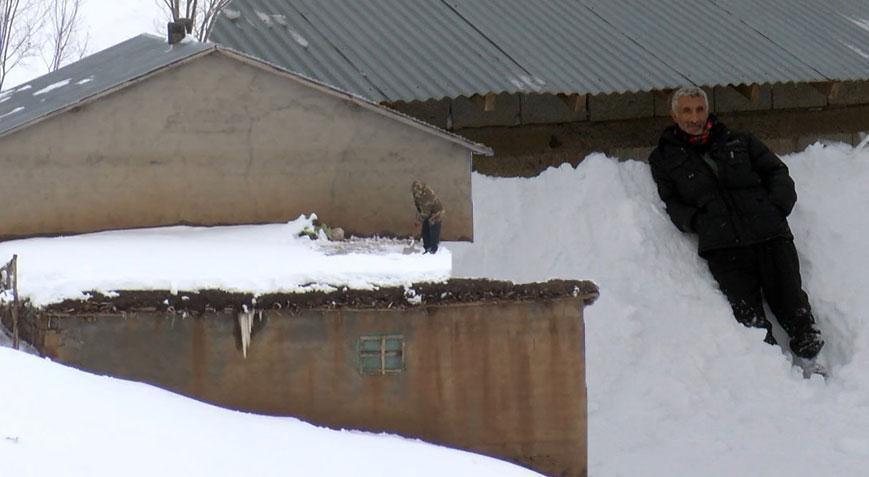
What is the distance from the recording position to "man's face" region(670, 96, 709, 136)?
40.0ft

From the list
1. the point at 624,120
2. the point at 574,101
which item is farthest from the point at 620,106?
the point at 574,101

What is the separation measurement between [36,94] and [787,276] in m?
6.65

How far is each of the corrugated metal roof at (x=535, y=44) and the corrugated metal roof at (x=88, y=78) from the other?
77 cm

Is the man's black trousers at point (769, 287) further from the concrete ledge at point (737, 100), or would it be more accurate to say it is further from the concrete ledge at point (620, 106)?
the concrete ledge at point (737, 100)

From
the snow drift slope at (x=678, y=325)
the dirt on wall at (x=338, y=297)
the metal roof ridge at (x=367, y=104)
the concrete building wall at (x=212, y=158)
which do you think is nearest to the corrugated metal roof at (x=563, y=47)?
the snow drift slope at (x=678, y=325)

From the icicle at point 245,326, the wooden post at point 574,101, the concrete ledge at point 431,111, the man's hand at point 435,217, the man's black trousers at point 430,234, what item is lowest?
the icicle at point 245,326

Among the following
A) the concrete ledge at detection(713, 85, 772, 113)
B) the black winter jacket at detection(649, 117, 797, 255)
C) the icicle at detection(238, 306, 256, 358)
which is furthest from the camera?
the concrete ledge at detection(713, 85, 772, 113)

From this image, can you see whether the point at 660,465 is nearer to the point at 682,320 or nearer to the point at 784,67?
the point at 682,320

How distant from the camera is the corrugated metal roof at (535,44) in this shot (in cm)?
1305

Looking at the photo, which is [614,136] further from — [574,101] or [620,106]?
[574,101]

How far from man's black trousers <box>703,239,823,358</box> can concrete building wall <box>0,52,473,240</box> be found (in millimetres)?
2347

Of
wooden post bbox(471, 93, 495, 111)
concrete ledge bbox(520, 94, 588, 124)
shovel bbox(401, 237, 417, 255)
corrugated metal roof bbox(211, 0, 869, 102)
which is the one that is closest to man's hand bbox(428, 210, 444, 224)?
shovel bbox(401, 237, 417, 255)

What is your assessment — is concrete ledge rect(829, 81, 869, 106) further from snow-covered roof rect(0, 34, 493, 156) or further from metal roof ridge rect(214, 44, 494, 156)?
metal roof ridge rect(214, 44, 494, 156)

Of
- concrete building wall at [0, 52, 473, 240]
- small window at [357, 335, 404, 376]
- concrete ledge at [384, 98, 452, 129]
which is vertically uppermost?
concrete ledge at [384, 98, 452, 129]
